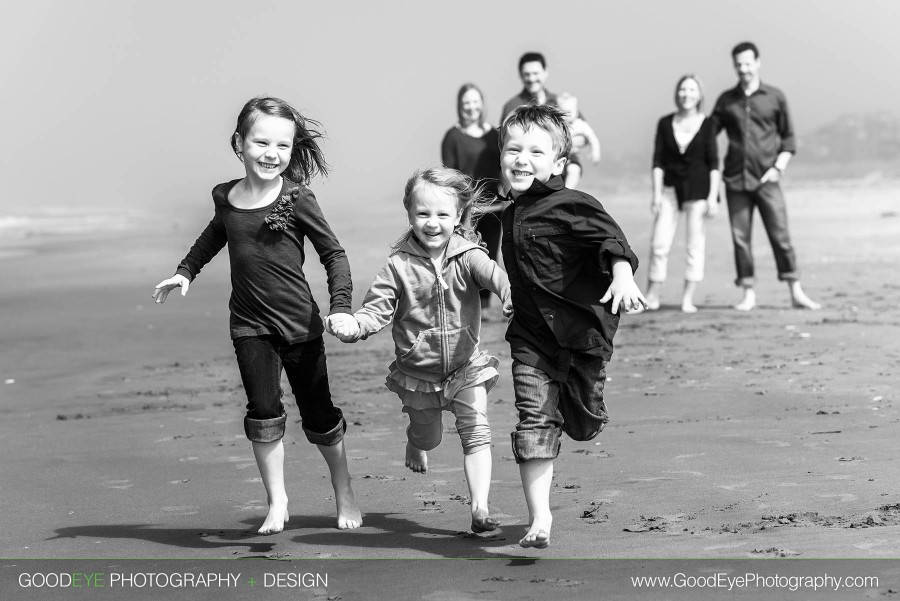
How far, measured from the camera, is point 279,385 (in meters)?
4.72

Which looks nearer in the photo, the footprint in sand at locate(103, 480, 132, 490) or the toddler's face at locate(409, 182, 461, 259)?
the toddler's face at locate(409, 182, 461, 259)

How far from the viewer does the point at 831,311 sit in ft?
33.9

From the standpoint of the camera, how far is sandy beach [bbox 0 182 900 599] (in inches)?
170

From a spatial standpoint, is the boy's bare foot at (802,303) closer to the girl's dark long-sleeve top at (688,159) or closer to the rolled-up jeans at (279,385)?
the girl's dark long-sleeve top at (688,159)

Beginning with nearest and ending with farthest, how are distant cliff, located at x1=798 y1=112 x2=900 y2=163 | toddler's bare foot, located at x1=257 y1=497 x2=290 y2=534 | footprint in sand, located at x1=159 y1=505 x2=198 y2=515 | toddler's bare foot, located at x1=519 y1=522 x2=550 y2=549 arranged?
toddler's bare foot, located at x1=519 y1=522 x2=550 y2=549, toddler's bare foot, located at x1=257 y1=497 x2=290 y2=534, footprint in sand, located at x1=159 y1=505 x2=198 y2=515, distant cliff, located at x1=798 y1=112 x2=900 y2=163

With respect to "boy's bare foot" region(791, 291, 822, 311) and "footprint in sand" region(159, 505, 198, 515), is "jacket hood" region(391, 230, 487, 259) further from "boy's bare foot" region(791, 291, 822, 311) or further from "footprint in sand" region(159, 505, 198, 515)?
"boy's bare foot" region(791, 291, 822, 311)

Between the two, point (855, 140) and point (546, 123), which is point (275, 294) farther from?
point (855, 140)

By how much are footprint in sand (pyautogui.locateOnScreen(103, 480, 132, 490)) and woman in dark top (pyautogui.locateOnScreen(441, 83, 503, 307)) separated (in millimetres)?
4783

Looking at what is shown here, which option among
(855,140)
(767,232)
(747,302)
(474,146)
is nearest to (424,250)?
(474,146)

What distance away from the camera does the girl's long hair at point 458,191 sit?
15.5ft

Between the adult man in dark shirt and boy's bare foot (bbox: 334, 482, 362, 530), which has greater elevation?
the adult man in dark shirt

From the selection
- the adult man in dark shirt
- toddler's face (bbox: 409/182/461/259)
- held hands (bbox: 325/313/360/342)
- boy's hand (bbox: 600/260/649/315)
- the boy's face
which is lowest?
held hands (bbox: 325/313/360/342)

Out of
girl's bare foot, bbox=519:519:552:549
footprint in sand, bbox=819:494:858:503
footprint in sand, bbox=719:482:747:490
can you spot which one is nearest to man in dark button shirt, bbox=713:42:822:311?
footprint in sand, bbox=719:482:747:490

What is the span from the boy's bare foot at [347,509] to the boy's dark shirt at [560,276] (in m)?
0.86
